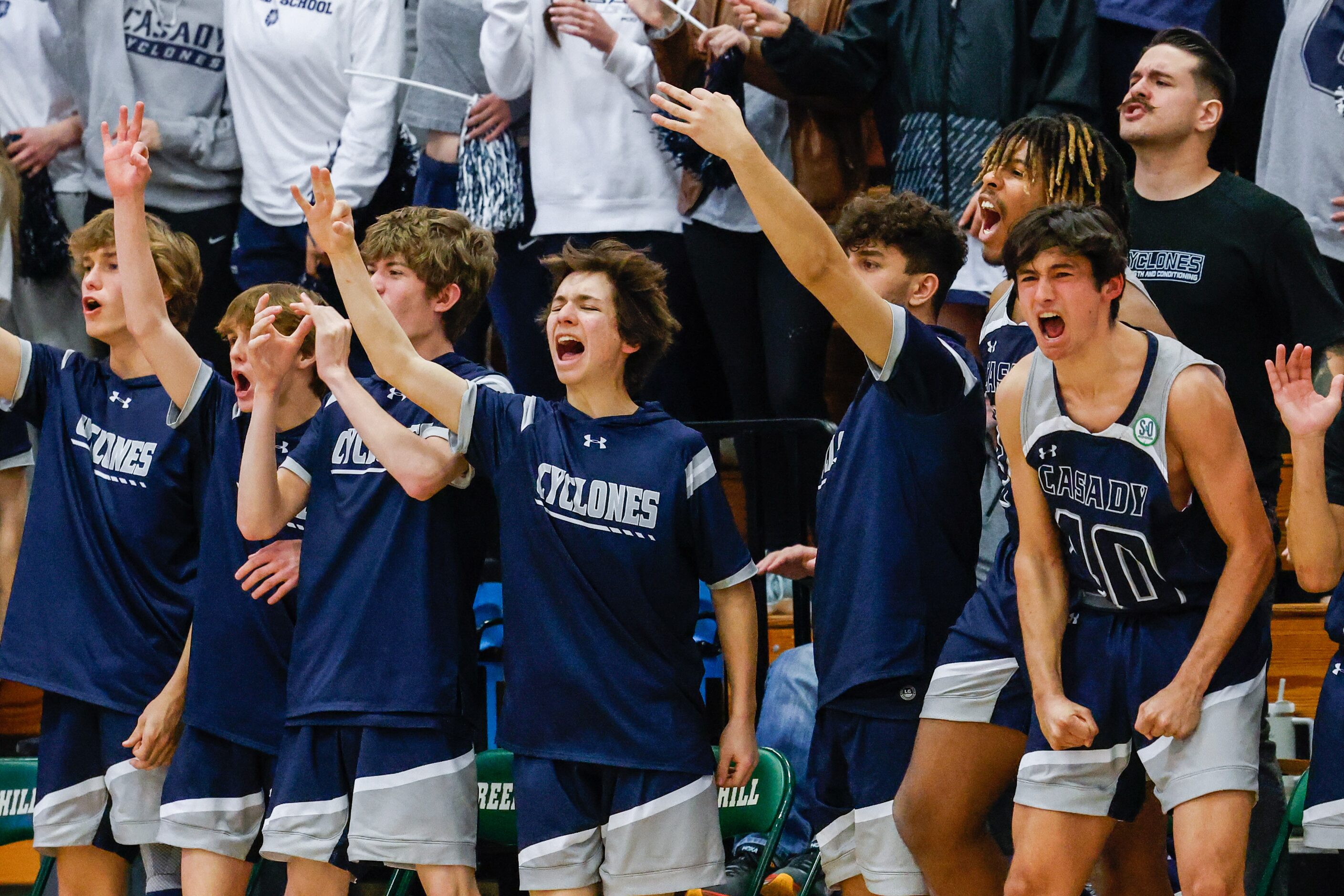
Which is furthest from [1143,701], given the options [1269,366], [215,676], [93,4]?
[93,4]

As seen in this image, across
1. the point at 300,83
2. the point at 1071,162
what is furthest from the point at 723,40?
the point at 300,83

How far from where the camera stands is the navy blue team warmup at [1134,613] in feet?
10.4

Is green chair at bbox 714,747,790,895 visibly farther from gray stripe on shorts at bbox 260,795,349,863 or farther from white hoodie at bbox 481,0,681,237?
white hoodie at bbox 481,0,681,237

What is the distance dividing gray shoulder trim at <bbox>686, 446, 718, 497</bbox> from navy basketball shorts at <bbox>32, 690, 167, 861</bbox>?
1.51 metres

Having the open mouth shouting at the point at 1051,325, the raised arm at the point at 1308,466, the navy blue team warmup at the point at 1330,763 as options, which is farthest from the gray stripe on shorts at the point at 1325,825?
the open mouth shouting at the point at 1051,325

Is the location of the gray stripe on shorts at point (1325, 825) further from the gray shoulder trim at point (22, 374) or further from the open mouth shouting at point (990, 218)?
the gray shoulder trim at point (22, 374)

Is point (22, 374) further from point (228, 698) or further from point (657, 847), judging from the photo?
point (657, 847)

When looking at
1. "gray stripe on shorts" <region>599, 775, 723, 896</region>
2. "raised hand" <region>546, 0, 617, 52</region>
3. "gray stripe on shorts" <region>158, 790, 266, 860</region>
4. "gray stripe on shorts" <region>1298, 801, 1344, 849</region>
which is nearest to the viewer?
"gray stripe on shorts" <region>1298, 801, 1344, 849</region>

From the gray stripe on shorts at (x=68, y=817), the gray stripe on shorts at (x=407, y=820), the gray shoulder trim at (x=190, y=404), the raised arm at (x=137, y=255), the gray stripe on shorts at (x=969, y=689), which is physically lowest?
the gray stripe on shorts at (x=68, y=817)

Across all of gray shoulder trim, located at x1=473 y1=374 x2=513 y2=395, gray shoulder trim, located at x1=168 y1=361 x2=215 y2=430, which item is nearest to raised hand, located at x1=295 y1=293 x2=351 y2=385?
gray shoulder trim, located at x1=473 y1=374 x2=513 y2=395

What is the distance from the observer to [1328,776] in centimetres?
339

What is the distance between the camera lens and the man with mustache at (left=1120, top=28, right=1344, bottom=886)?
13.2 ft

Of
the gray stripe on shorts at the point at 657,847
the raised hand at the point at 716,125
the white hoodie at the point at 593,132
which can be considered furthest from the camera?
the white hoodie at the point at 593,132

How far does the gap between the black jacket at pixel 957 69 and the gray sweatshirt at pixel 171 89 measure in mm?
2150
